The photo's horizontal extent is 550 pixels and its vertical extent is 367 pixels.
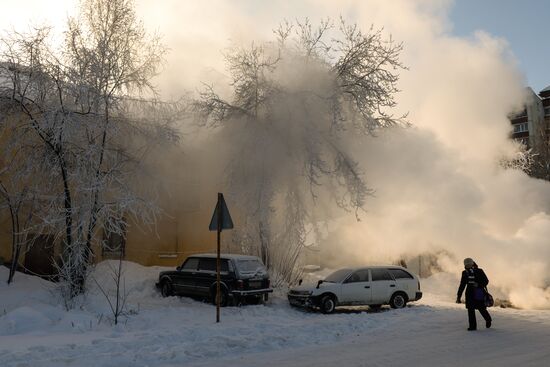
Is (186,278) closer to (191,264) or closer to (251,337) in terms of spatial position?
(191,264)

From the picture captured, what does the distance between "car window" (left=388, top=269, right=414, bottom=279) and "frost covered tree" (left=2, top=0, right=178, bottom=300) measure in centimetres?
701

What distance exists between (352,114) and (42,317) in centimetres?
1147

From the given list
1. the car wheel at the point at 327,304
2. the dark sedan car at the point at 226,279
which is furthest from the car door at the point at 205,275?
the car wheel at the point at 327,304

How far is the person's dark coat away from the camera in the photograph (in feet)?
30.9

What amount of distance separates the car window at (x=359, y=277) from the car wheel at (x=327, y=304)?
2.51ft

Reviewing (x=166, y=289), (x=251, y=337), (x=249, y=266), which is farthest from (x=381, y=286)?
(x=166, y=289)

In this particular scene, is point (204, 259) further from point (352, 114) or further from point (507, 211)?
point (507, 211)

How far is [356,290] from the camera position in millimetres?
13156

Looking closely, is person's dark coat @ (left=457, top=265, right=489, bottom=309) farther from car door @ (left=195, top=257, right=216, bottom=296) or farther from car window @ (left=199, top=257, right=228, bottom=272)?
car door @ (left=195, top=257, right=216, bottom=296)

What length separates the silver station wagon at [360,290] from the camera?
1273 cm

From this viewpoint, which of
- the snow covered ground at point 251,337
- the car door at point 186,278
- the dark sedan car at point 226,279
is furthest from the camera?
the car door at point 186,278

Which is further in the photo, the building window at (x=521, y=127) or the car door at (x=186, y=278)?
the building window at (x=521, y=127)

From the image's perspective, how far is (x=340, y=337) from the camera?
8945mm

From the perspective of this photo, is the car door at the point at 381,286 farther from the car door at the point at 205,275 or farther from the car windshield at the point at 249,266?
the car door at the point at 205,275
